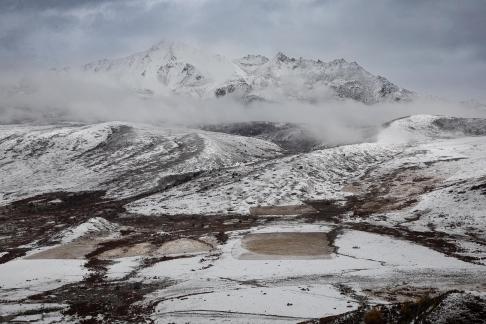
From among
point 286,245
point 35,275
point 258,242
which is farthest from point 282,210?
point 35,275

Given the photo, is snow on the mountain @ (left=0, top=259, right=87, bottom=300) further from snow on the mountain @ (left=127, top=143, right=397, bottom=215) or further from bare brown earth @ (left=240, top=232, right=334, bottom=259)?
snow on the mountain @ (left=127, top=143, right=397, bottom=215)

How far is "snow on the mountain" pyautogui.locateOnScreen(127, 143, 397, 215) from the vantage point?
382 ft

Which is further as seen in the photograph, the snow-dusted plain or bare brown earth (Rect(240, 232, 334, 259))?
bare brown earth (Rect(240, 232, 334, 259))

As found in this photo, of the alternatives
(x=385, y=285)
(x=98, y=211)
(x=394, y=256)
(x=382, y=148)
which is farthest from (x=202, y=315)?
(x=382, y=148)

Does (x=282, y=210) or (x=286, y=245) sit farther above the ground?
(x=286, y=245)

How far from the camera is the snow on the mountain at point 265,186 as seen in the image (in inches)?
4584

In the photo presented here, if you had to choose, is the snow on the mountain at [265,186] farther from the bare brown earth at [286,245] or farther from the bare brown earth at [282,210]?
the bare brown earth at [286,245]

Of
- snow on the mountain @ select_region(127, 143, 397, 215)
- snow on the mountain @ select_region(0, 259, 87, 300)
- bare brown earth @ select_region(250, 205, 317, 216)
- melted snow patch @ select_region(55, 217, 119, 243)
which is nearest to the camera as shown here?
snow on the mountain @ select_region(0, 259, 87, 300)

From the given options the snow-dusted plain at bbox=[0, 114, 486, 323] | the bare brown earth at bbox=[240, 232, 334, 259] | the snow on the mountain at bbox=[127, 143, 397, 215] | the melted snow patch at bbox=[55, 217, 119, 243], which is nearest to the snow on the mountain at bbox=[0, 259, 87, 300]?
the snow-dusted plain at bbox=[0, 114, 486, 323]

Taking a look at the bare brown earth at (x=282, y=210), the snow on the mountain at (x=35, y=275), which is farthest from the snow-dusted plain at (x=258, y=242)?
the bare brown earth at (x=282, y=210)

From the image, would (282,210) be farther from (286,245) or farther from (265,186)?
(286,245)

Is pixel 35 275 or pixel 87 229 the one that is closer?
pixel 35 275

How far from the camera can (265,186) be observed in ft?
427

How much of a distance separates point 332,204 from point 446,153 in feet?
227
